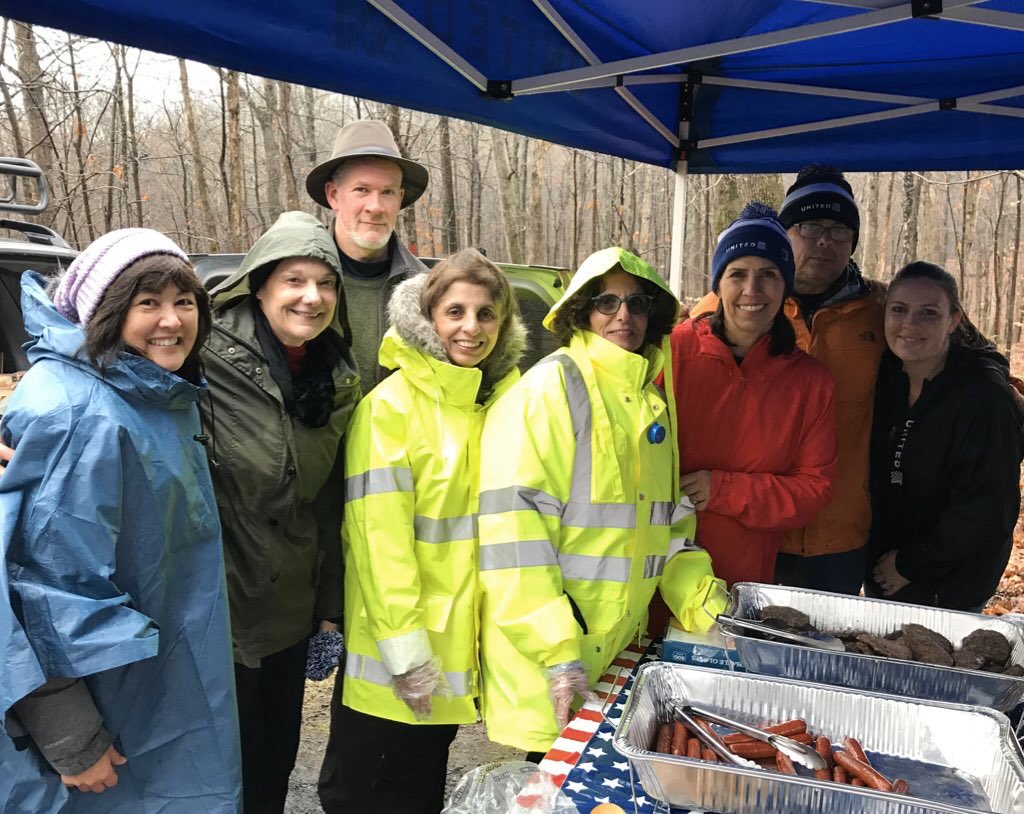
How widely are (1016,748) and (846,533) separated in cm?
158

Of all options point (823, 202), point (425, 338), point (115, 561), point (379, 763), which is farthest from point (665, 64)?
point (379, 763)

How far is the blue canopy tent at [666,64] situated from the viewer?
2551mm

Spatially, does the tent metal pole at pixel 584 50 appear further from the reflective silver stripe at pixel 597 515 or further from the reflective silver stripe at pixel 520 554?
the reflective silver stripe at pixel 520 554

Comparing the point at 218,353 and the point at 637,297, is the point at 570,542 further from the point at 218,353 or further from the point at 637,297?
the point at 218,353

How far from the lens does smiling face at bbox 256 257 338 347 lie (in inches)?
92.2

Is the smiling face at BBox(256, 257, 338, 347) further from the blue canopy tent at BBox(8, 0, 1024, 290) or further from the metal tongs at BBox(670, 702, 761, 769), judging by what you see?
the metal tongs at BBox(670, 702, 761, 769)

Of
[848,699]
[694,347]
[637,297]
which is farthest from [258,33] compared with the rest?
[848,699]

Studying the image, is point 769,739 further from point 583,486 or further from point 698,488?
point 698,488

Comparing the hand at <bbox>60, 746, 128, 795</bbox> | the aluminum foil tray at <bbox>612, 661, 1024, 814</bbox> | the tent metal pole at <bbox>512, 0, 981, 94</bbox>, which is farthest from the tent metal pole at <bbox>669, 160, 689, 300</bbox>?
the hand at <bbox>60, 746, 128, 795</bbox>

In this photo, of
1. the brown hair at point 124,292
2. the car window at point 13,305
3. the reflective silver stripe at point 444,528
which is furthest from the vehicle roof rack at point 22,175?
the reflective silver stripe at point 444,528

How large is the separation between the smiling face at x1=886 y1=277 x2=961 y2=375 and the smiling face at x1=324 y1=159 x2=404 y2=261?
2.14 meters

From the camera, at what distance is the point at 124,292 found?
6.07 feet

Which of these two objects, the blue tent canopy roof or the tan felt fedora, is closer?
the blue tent canopy roof

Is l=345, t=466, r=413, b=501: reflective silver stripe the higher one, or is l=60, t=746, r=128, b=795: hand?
l=345, t=466, r=413, b=501: reflective silver stripe
